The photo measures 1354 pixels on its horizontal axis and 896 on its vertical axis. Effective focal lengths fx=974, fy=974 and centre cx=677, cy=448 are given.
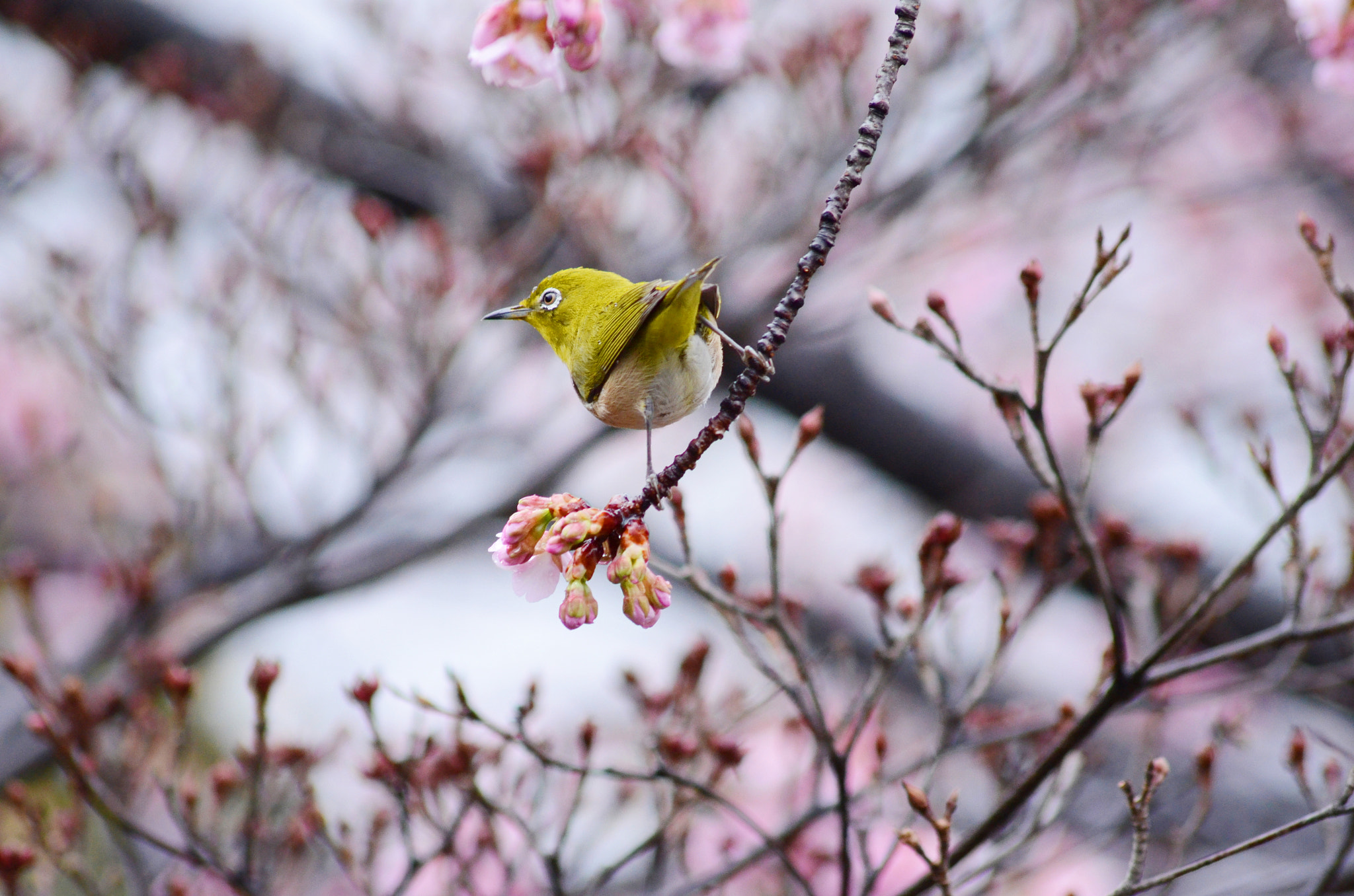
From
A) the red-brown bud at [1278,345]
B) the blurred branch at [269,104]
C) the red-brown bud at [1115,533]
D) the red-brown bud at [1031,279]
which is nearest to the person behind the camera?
the red-brown bud at [1031,279]

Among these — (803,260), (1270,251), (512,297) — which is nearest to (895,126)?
(512,297)

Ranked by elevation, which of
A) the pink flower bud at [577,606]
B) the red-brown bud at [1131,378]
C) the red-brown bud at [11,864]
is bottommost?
the pink flower bud at [577,606]

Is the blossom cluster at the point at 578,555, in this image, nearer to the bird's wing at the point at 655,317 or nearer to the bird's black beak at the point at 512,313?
the bird's wing at the point at 655,317

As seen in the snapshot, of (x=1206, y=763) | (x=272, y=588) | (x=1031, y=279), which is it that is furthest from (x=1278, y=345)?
(x=272, y=588)

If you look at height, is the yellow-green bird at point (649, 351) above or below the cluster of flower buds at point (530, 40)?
below

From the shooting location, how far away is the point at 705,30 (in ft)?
7.27

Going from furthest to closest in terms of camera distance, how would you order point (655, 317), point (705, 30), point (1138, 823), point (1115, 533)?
point (705, 30)
point (1115, 533)
point (655, 317)
point (1138, 823)

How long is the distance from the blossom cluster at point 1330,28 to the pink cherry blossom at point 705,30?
1084 millimetres

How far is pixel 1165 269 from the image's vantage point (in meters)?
6.69

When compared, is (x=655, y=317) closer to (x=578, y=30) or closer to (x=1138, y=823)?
(x=578, y=30)

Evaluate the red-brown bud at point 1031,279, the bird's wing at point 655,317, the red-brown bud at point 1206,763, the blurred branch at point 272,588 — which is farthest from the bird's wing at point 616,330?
the blurred branch at point 272,588

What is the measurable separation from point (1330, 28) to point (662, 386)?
1.38m

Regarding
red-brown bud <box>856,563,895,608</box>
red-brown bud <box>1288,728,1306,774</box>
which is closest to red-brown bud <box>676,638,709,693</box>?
red-brown bud <box>856,563,895,608</box>

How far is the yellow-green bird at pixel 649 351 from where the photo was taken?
123cm
